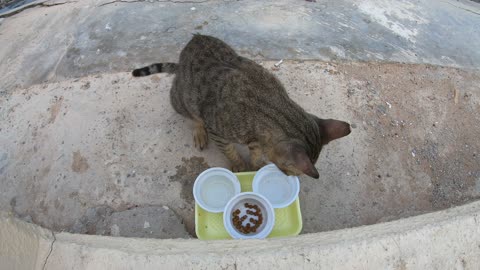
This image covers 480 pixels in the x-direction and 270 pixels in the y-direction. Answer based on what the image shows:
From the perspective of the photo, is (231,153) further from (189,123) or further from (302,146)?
(302,146)

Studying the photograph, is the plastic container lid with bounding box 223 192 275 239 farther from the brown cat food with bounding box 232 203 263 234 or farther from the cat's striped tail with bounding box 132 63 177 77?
the cat's striped tail with bounding box 132 63 177 77

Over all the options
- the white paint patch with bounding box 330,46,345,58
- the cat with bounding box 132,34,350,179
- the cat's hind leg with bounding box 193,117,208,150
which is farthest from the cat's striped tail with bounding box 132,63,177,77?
the white paint patch with bounding box 330,46,345,58

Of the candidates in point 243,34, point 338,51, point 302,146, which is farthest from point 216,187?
point 338,51

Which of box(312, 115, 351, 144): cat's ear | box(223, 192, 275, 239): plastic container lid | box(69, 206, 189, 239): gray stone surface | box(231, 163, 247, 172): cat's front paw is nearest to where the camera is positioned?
box(312, 115, 351, 144): cat's ear

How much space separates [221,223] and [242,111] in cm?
89

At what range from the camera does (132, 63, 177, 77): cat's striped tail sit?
3230mm

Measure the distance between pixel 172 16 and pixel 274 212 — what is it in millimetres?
2566

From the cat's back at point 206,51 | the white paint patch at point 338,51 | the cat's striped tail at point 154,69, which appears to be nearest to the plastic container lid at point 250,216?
the cat's back at point 206,51

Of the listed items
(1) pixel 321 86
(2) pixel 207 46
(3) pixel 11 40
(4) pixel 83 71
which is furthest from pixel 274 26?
(3) pixel 11 40

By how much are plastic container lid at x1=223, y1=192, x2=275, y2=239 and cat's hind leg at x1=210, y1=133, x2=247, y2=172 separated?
370mm

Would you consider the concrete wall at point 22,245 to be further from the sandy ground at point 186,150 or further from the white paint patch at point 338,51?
the white paint patch at point 338,51

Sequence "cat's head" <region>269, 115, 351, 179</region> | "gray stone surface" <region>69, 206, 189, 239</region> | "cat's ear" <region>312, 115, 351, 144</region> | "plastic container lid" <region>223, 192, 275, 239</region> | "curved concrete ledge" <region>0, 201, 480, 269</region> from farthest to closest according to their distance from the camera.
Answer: "gray stone surface" <region>69, 206, 189, 239</region>
"plastic container lid" <region>223, 192, 275, 239</region>
"cat's ear" <region>312, 115, 351, 144</region>
"cat's head" <region>269, 115, 351, 179</region>
"curved concrete ledge" <region>0, 201, 480, 269</region>

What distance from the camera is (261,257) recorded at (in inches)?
73.8

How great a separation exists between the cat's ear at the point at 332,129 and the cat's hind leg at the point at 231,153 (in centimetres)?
78
